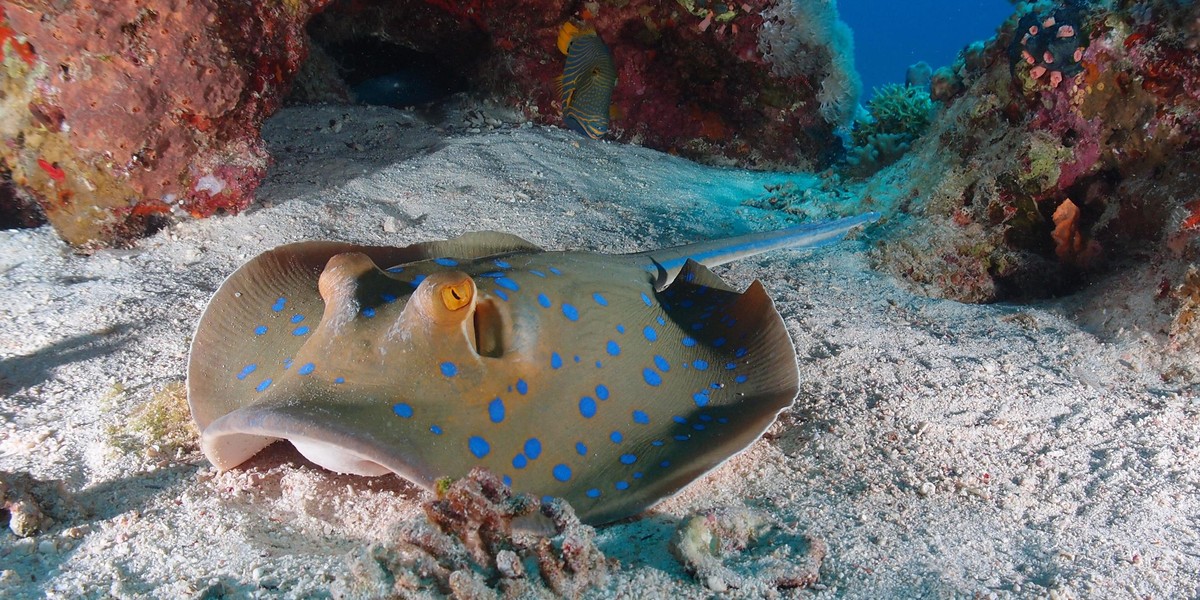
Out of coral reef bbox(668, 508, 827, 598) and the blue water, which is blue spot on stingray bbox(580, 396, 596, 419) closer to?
coral reef bbox(668, 508, 827, 598)

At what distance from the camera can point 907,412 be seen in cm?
322

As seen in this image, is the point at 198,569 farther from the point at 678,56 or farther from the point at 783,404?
the point at 678,56

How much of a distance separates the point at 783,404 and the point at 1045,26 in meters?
4.16

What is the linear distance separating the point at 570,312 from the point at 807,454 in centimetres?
137

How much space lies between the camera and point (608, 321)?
9.63 ft

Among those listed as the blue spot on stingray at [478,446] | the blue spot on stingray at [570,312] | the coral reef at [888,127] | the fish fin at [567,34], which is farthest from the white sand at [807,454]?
the fish fin at [567,34]

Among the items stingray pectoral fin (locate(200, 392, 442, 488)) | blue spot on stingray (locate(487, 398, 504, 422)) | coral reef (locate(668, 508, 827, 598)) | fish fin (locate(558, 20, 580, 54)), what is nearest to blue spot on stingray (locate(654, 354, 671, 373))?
coral reef (locate(668, 508, 827, 598))

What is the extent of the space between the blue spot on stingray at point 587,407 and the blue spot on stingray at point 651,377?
0.38 metres

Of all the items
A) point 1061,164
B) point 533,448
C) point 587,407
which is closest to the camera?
point 533,448

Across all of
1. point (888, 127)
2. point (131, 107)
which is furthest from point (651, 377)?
point (888, 127)

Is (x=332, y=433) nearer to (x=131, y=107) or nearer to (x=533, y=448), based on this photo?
(x=533, y=448)

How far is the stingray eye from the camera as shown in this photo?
225 cm

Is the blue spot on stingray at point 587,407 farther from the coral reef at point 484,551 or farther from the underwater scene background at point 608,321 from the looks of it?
the coral reef at point 484,551

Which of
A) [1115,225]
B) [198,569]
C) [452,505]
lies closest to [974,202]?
[1115,225]
